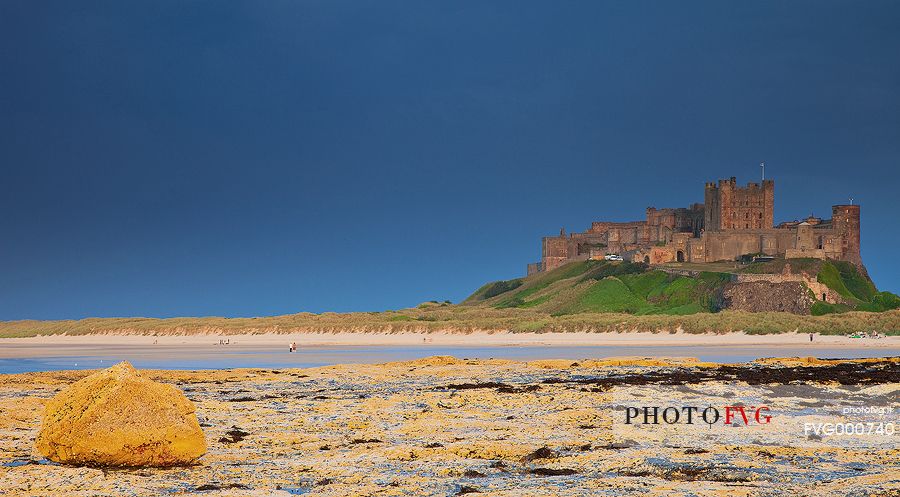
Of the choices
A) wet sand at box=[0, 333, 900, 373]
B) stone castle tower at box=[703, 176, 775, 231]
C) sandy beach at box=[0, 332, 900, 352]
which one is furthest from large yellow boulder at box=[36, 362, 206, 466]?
stone castle tower at box=[703, 176, 775, 231]

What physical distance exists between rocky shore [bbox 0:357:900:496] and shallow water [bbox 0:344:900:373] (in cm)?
1150

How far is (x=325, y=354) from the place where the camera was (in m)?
43.7

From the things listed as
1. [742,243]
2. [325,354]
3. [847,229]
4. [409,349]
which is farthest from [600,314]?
[847,229]

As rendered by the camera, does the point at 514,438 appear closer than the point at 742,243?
Yes

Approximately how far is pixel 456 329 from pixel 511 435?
48.4 metres

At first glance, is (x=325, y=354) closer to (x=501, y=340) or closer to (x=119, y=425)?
(x=501, y=340)

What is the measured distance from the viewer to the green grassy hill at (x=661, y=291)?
270 ft

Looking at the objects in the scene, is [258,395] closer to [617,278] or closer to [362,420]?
[362,420]

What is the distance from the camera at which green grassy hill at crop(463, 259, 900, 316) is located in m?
82.4

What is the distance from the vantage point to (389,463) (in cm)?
1284

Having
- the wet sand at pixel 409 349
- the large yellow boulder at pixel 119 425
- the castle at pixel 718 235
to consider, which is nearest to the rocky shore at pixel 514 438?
the large yellow boulder at pixel 119 425

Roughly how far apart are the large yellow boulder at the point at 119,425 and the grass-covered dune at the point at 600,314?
1911 inches

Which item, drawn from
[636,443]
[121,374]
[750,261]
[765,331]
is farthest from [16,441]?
[750,261]

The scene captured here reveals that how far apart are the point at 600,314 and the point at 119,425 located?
60.6m
